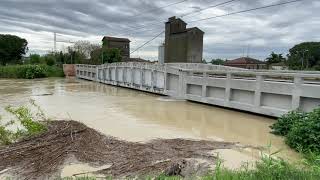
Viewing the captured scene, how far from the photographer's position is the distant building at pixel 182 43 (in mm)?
39938

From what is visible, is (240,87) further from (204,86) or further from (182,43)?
(182,43)

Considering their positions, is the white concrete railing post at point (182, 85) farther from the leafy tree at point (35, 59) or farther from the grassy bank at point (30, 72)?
the leafy tree at point (35, 59)

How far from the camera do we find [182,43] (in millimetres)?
40531

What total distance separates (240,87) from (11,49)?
78202 millimetres

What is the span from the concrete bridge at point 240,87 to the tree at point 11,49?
63.8 m

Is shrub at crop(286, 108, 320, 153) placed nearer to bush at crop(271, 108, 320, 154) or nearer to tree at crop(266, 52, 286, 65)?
bush at crop(271, 108, 320, 154)

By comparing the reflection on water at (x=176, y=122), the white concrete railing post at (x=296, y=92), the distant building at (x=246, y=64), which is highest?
the distant building at (x=246, y=64)

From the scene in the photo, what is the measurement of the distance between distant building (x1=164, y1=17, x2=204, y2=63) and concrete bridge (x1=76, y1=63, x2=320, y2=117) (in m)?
12.1

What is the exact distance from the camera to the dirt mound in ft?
22.3

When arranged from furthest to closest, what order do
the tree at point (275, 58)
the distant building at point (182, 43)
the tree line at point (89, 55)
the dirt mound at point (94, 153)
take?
the tree at point (275, 58), the tree line at point (89, 55), the distant building at point (182, 43), the dirt mound at point (94, 153)

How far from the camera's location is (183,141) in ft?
31.5

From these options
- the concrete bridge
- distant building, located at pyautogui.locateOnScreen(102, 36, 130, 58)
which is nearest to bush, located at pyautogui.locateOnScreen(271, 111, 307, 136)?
the concrete bridge

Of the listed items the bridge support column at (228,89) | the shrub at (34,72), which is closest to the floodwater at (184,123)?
the bridge support column at (228,89)

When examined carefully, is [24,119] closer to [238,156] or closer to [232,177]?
[238,156]
